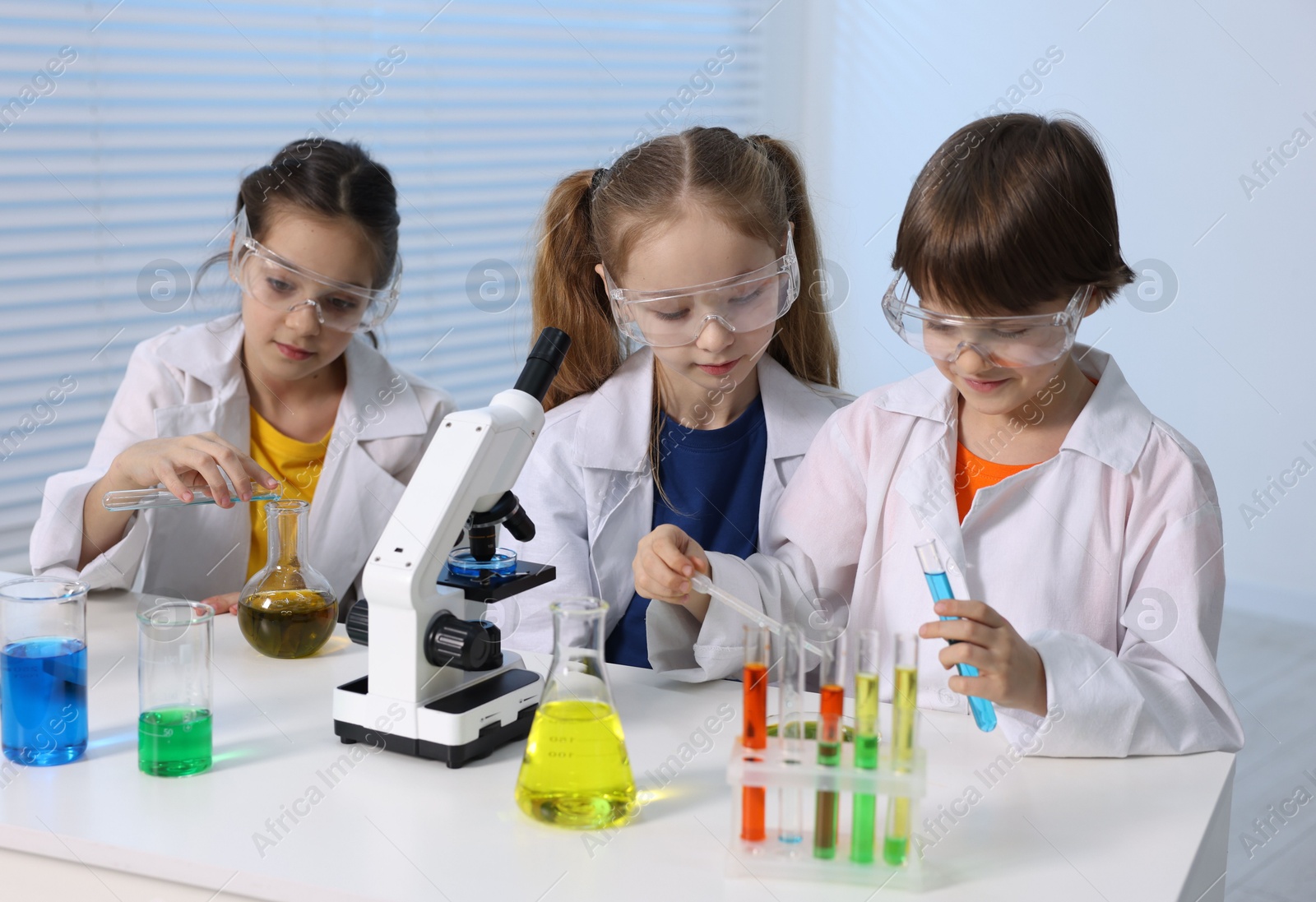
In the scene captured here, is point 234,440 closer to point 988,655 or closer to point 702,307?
point 702,307

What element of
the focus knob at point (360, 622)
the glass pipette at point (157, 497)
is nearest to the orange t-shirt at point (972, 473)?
the focus knob at point (360, 622)

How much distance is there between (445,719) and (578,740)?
19 centimetres

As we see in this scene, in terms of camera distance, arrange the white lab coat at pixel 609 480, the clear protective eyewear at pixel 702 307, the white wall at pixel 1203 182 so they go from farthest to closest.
Answer: the white wall at pixel 1203 182, the white lab coat at pixel 609 480, the clear protective eyewear at pixel 702 307

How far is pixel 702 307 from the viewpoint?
1725 millimetres

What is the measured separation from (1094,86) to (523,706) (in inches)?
141

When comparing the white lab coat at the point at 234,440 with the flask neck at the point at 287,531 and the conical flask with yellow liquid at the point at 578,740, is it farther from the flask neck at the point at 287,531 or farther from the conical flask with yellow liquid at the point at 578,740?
the conical flask with yellow liquid at the point at 578,740

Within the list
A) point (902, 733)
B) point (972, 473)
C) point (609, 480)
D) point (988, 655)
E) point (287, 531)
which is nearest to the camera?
point (902, 733)

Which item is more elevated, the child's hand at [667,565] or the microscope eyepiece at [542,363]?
the microscope eyepiece at [542,363]

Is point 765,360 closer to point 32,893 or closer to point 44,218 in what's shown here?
point 32,893

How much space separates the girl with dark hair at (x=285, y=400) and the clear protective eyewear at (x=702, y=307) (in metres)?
0.50

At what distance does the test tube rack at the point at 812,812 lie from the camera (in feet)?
3.36

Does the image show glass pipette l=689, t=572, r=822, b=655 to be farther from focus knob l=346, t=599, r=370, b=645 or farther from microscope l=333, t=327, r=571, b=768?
focus knob l=346, t=599, r=370, b=645

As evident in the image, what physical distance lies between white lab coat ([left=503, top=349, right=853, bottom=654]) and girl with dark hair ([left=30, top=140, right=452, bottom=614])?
32cm

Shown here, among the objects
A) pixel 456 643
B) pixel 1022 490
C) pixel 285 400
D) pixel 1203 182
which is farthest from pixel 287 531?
pixel 1203 182
